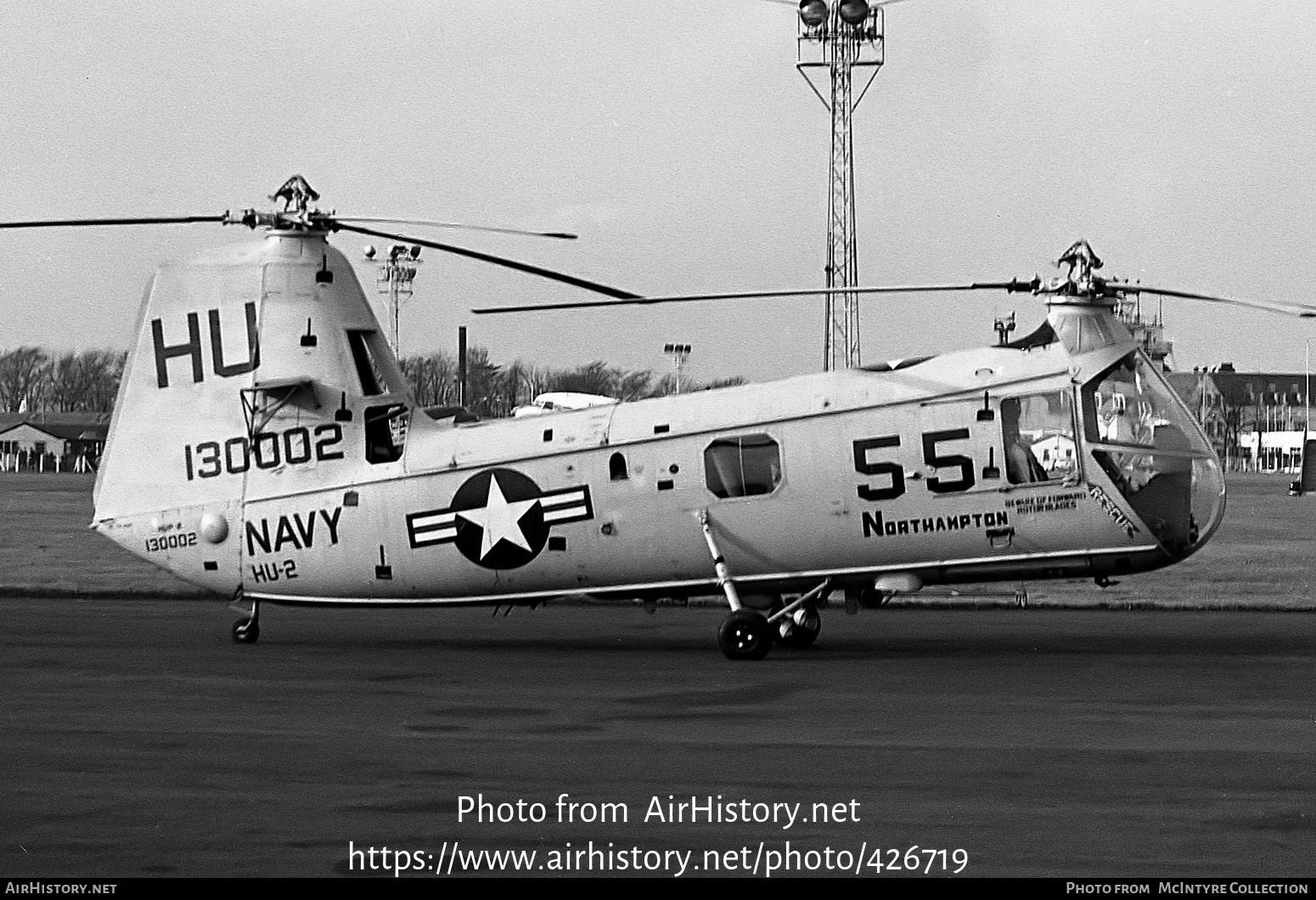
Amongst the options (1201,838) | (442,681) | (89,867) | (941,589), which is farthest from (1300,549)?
(89,867)

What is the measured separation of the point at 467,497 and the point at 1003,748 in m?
8.89

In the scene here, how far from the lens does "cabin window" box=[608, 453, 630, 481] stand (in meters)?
19.5

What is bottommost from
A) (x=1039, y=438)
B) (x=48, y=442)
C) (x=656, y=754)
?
(x=656, y=754)

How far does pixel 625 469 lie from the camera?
767 inches

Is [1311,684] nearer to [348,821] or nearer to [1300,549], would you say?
[348,821]

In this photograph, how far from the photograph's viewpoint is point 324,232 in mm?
21188


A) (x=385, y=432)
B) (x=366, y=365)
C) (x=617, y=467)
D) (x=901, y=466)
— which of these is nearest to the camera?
(x=901, y=466)

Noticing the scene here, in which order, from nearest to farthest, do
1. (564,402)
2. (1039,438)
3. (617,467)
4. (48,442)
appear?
(1039,438) → (617,467) → (564,402) → (48,442)

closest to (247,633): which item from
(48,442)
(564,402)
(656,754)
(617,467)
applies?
(617,467)

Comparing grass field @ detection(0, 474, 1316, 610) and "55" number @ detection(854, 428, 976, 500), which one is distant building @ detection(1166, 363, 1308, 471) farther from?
"55" number @ detection(854, 428, 976, 500)

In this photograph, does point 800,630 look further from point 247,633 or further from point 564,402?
point 247,633

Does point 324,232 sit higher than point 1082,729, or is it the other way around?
point 324,232

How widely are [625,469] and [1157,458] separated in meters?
5.56

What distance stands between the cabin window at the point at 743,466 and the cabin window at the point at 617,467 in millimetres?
900
